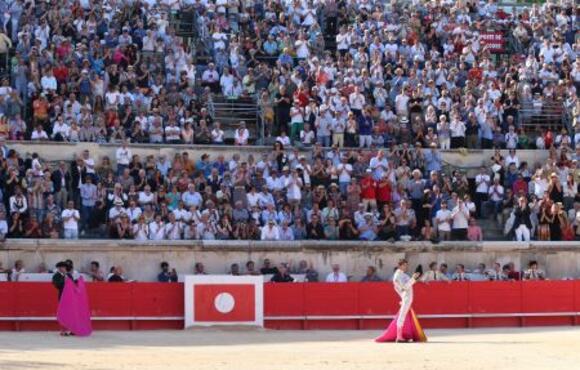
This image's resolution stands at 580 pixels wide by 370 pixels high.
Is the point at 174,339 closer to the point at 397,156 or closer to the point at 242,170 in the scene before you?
the point at 242,170

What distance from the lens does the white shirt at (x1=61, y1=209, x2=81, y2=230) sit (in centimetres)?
2669

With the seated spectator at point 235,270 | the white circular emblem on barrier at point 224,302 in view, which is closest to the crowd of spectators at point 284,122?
the seated spectator at point 235,270

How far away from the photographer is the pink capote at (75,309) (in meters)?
24.1

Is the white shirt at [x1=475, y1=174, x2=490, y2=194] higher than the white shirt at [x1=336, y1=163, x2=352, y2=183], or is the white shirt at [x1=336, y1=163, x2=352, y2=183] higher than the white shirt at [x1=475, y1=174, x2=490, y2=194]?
the white shirt at [x1=336, y1=163, x2=352, y2=183]

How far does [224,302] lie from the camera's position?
87.8 ft

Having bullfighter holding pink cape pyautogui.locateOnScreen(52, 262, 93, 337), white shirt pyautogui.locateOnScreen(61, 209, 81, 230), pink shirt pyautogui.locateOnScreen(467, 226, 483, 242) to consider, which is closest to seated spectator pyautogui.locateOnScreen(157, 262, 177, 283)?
white shirt pyautogui.locateOnScreen(61, 209, 81, 230)

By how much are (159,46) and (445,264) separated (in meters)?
8.14

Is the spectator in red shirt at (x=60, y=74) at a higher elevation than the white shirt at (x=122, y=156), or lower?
higher

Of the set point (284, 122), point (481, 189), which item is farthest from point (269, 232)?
point (481, 189)

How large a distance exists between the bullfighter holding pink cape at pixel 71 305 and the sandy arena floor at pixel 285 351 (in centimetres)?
30

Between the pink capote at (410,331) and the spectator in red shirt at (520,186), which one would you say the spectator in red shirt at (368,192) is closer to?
the spectator in red shirt at (520,186)

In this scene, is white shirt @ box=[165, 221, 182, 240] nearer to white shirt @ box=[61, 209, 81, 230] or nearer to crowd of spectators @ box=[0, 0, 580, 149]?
white shirt @ box=[61, 209, 81, 230]

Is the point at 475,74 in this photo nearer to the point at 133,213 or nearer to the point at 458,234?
the point at 458,234

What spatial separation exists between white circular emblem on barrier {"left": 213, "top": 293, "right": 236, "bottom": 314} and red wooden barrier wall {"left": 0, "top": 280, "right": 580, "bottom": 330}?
670 mm
